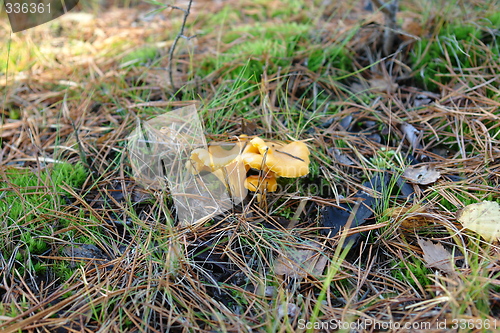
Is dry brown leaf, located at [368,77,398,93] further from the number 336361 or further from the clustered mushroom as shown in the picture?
the number 336361

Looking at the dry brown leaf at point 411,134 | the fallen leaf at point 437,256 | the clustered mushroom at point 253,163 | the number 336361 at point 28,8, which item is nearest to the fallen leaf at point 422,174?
the dry brown leaf at point 411,134

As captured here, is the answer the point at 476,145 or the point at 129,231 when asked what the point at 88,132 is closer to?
the point at 129,231

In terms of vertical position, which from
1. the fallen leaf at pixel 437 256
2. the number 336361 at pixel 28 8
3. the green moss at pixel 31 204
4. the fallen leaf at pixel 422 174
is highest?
the number 336361 at pixel 28 8

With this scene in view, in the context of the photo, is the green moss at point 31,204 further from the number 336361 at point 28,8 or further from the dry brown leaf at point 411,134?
the number 336361 at point 28,8

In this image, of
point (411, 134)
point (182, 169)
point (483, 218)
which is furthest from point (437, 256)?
point (182, 169)

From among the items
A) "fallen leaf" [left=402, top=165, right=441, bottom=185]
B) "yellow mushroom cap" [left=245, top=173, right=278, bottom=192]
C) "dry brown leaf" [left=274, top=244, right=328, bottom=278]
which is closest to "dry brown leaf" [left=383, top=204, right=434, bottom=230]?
"fallen leaf" [left=402, top=165, right=441, bottom=185]

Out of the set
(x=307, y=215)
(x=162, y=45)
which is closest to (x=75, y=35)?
(x=162, y=45)

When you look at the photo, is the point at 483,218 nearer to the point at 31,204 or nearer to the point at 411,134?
the point at 411,134
